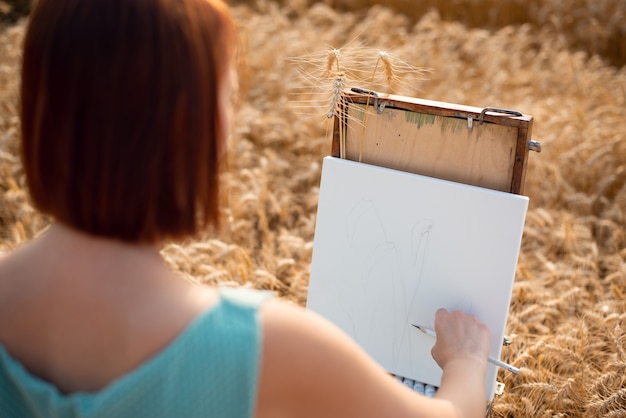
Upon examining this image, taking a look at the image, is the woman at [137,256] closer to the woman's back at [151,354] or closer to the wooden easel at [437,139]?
the woman's back at [151,354]

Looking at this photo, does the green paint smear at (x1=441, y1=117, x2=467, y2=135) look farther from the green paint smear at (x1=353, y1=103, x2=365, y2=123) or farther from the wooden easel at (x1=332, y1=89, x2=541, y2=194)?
the green paint smear at (x1=353, y1=103, x2=365, y2=123)

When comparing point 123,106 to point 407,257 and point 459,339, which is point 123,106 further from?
point 407,257

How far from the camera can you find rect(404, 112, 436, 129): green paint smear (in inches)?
57.6

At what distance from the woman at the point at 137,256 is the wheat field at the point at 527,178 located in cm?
19

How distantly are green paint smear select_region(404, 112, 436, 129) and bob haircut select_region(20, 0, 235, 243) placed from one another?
2.63 feet

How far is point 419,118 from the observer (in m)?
1.47

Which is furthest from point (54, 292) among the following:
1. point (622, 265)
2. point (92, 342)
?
point (622, 265)

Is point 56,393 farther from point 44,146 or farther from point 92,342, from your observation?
point 44,146

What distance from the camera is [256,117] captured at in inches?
154

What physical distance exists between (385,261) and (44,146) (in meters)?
0.97

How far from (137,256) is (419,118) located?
0.89 metres

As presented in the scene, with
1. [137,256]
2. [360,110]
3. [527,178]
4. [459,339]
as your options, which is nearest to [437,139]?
[360,110]

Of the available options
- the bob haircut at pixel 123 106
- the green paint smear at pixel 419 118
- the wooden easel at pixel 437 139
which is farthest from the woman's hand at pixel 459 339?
the bob haircut at pixel 123 106

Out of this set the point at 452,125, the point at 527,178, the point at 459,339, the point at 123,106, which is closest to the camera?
the point at 123,106
